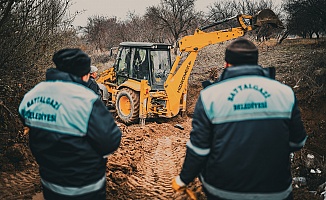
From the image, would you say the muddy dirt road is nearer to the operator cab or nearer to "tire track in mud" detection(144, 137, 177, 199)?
"tire track in mud" detection(144, 137, 177, 199)

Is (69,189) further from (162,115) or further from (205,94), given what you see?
(162,115)

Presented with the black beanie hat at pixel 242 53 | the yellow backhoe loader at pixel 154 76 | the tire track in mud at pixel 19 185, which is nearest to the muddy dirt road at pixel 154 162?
the tire track in mud at pixel 19 185

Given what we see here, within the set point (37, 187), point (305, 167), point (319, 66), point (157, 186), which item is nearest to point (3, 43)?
point (37, 187)

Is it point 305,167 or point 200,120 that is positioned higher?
point 200,120

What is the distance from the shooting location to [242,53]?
2197 millimetres

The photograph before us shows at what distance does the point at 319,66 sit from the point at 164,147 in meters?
7.85

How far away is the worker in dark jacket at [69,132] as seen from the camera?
219 centimetres

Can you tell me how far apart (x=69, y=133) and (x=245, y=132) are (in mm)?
1258

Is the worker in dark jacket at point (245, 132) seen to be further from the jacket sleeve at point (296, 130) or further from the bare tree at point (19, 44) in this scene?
the bare tree at point (19, 44)

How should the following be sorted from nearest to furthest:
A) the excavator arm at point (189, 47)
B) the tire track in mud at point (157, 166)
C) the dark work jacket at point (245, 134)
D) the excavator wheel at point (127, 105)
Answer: the dark work jacket at point (245, 134)
the tire track in mud at point (157, 166)
the excavator arm at point (189, 47)
the excavator wheel at point (127, 105)

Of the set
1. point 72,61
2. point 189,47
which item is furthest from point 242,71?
point 189,47

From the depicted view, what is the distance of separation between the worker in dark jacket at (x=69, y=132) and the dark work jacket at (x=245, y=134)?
738 millimetres

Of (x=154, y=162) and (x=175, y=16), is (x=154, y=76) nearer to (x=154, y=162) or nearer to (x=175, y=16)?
(x=154, y=162)

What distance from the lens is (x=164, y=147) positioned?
22.2ft
